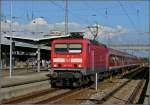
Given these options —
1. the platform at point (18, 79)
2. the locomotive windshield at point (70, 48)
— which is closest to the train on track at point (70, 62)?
the locomotive windshield at point (70, 48)

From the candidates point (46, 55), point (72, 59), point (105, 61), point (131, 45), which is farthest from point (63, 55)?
point (131, 45)

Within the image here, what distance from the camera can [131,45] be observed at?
108 m

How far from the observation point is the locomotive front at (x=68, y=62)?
81.5ft

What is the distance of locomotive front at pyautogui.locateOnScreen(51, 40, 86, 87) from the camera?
24844 millimetres

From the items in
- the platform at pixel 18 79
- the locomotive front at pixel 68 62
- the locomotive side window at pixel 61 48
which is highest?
the locomotive side window at pixel 61 48

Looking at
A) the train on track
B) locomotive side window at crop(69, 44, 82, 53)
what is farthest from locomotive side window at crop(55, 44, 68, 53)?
locomotive side window at crop(69, 44, 82, 53)

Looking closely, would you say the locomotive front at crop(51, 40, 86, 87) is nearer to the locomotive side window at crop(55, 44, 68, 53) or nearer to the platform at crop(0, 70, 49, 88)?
the locomotive side window at crop(55, 44, 68, 53)

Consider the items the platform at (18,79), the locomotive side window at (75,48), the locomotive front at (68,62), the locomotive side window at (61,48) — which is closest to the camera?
A: the locomotive front at (68,62)

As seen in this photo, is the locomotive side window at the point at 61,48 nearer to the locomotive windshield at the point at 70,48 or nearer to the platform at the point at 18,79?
the locomotive windshield at the point at 70,48

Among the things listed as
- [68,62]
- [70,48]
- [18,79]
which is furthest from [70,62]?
[18,79]

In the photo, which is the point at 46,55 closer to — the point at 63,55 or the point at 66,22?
the point at 66,22

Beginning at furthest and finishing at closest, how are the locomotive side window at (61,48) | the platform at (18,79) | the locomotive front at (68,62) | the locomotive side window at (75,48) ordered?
the platform at (18,79), the locomotive side window at (61,48), the locomotive side window at (75,48), the locomotive front at (68,62)

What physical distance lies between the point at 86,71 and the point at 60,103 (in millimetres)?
8079

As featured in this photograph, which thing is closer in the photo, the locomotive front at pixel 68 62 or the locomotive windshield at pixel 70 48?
the locomotive front at pixel 68 62
